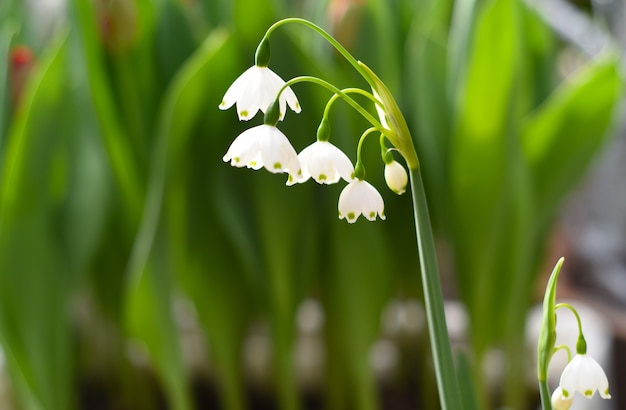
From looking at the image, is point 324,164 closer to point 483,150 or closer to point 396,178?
point 396,178

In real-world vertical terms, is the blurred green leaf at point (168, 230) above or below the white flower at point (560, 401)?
above

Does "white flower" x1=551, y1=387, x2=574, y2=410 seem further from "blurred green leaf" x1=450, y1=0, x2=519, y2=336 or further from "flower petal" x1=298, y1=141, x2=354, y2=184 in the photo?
"blurred green leaf" x1=450, y1=0, x2=519, y2=336

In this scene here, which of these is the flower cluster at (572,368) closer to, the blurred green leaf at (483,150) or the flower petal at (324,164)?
the flower petal at (324,164)

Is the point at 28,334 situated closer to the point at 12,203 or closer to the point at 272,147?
the point at 12,203

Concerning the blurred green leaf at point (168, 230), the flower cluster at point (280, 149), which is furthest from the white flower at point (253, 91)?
the blurred green leaf at point (168, 230)

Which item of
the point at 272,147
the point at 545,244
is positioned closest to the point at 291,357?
the point at 545,244

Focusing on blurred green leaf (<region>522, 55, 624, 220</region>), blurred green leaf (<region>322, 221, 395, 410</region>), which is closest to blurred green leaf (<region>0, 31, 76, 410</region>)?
blurred green leaf (<region>322, 221, 395, 410</region>)
